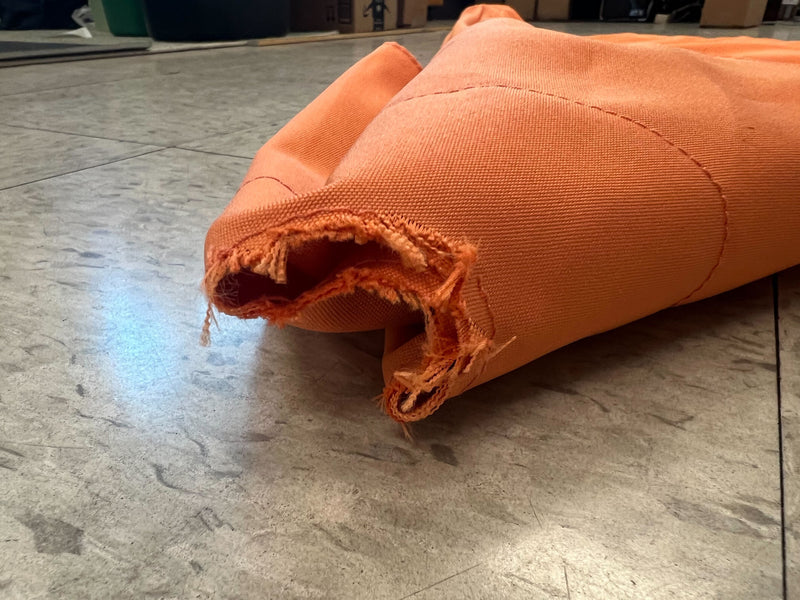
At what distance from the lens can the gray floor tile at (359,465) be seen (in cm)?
40

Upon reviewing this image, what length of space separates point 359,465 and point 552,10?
17.2 ft

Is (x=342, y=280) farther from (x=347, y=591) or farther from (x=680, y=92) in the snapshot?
(x=680, y=92)

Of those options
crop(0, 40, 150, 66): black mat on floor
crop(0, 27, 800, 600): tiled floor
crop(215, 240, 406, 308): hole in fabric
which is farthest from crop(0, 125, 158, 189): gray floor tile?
crop(0, 40, 150, 66): black mat on floor

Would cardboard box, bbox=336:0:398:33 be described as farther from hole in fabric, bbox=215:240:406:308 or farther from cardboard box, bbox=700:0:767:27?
hole in fabric, bbox=215:240:406:308

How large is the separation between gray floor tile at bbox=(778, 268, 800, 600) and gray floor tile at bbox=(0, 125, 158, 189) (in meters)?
1.16

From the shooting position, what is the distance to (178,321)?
673mm

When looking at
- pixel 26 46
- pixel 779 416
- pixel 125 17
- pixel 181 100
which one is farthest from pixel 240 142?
pixel 125 17

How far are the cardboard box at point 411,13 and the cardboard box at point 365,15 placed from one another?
0.09m

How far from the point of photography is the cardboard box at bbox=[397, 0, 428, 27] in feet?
13.8

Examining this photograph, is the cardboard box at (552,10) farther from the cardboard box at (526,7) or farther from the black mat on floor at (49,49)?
the black mat on floor at (49,49)

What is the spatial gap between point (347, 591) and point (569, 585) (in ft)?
0.44

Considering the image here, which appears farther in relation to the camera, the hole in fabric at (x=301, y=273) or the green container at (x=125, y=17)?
the green container at (x=125, y=17)

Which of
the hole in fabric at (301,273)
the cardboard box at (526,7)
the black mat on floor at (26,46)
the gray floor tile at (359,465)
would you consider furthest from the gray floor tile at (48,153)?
the cardboard box at (526,7)

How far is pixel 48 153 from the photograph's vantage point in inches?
51.6
